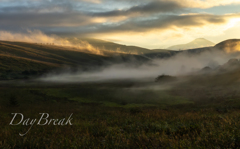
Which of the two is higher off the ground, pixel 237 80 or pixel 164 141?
pixel 164 141

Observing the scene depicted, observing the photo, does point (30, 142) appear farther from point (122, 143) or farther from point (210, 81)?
point (210, 81)

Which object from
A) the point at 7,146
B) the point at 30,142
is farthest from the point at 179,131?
the point at 7,146

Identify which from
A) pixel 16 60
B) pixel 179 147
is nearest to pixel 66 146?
pixel 179 147

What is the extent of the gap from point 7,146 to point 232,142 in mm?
7111

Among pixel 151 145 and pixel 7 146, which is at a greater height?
pixel 151 145

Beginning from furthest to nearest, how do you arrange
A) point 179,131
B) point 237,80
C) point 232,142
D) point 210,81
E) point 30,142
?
1. point 210,81
2. point 237,80
3. point 179,131
4. point 30,142
5. point 232,142

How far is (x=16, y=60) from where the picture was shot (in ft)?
631

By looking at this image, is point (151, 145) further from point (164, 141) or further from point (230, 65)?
point (230, 65)

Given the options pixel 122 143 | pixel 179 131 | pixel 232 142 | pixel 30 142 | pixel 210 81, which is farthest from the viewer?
pixel 210 81

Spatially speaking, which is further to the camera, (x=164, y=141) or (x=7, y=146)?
(x=7, y=146)

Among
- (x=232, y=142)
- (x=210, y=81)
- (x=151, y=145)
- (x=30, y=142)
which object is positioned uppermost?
(x=232, y=142)

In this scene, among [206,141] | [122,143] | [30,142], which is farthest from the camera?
[30,142]

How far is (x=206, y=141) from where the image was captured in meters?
5.08

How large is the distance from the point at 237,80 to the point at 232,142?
59.5 metres
